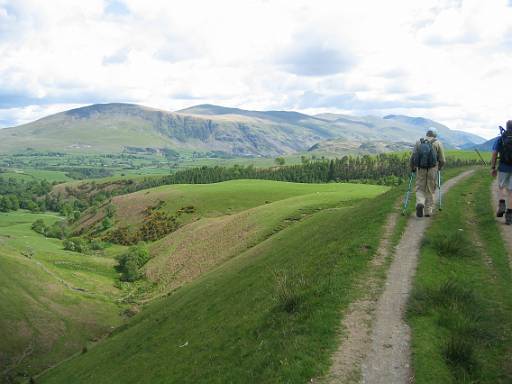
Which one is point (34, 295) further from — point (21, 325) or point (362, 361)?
point (362, 361)

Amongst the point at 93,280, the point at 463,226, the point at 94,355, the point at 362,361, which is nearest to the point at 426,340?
the point at 362,361

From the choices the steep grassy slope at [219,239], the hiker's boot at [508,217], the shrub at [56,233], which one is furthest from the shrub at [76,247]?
the hiker's boot at [508,217]

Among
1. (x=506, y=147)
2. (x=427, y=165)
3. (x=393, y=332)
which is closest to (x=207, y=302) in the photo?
(x=427, y=165)

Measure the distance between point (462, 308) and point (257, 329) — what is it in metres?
7.52

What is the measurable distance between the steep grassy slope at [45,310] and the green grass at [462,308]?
5367 cm

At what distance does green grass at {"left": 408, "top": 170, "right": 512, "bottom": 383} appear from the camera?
39.3 ft

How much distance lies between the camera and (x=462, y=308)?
14.6m

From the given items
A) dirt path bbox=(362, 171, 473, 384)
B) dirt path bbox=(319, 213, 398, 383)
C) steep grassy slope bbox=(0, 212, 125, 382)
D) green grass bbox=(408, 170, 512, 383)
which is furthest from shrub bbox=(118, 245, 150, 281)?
dirt path bbox=(319, 213, 398, 383)

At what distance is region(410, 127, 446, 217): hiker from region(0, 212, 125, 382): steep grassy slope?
51.9 m

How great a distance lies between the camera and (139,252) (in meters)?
94.2

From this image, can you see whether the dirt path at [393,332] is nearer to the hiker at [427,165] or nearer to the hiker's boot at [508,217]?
the hiker at [427,165]

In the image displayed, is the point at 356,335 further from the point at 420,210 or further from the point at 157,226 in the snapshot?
the point at 157,226

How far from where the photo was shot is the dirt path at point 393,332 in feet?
39.1

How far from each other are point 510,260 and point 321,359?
36.2ft
